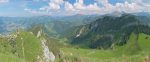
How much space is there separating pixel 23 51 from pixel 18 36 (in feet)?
57.8

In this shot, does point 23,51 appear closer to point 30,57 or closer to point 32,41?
point 30,57

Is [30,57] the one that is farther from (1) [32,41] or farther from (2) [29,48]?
(1) [32,41]

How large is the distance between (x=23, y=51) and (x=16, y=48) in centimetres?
613

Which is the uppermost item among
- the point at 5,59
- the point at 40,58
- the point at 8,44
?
the point at 5,59

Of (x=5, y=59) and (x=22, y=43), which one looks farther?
(x=22, y=43)

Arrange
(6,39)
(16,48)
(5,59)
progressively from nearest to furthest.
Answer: (5,59) → (16,48) → (6,39)

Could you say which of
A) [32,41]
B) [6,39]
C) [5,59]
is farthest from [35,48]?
[5,59]

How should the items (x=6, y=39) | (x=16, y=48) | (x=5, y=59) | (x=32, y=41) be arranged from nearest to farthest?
(x=5, y=59) → (x=16, y=48) → (x=6, y=39) → (x=32, y=41)

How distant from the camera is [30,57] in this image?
180 m

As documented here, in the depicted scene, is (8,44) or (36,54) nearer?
(8,44)

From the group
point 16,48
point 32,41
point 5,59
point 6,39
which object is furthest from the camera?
point 32,41

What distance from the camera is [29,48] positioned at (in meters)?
186

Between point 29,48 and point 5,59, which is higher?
point 5,59

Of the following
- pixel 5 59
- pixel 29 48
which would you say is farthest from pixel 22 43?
pixel 5 59
